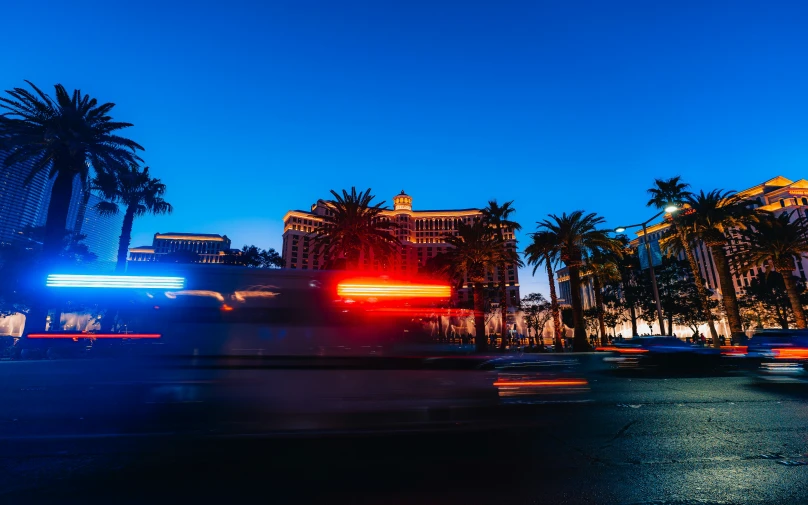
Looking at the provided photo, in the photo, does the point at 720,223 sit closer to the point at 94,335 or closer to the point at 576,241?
the point at 576,241

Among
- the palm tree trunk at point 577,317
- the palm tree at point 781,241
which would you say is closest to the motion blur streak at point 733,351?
the palm tree trunk at point 577,317

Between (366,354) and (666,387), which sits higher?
(366,354)

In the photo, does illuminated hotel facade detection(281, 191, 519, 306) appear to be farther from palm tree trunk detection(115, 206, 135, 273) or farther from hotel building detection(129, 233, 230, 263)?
palm tree trunk detection(115, 206, 135, 273)

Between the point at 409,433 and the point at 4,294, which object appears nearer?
the point at 409,433

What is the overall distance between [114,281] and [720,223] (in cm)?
4019

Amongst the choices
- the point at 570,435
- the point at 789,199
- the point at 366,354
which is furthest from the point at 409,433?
the point at 789,199

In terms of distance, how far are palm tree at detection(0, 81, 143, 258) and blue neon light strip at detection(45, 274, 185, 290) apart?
25.1 metres

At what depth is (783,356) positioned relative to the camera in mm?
13625

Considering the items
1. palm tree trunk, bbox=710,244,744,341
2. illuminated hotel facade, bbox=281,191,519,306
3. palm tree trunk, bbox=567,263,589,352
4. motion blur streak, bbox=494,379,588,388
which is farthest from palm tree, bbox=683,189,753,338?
illuminated hotel facade, bbox=281,191,519,306

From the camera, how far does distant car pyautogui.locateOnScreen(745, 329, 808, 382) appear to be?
13.4 meters

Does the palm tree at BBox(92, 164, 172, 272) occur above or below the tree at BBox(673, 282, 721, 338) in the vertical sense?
above

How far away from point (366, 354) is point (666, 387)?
10.7 m

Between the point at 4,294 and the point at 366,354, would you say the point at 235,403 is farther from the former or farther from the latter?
the point at 4,294

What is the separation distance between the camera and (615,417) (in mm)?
7902
